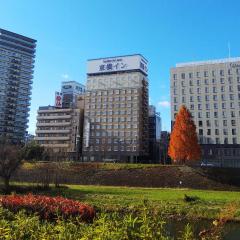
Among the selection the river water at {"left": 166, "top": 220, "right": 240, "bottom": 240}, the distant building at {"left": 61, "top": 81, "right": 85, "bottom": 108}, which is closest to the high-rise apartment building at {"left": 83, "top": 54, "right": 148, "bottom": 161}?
the distant building at {"left": 61, "top": 81, "right": 85, "bottom": 108}

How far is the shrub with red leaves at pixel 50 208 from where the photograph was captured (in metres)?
19.3

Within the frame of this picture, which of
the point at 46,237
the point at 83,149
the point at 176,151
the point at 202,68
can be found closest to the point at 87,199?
the point at 46,237

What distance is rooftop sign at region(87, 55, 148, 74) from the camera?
531ft

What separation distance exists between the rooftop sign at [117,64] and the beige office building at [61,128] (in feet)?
49.5

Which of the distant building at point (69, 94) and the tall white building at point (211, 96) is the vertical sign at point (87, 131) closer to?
the distant building at point (69, 94)

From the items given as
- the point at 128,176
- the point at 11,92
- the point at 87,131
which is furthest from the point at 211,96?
the point at 11,92

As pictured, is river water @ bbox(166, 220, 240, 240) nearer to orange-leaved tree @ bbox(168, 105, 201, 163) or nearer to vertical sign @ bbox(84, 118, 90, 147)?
orange-leaved tree @ bbox(168, 105, 201, 163)

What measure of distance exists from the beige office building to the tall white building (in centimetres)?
4537

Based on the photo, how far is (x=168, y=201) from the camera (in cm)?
3747

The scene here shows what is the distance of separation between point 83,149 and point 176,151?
7862cm

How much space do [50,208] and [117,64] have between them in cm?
14748

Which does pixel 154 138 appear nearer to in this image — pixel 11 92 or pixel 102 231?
pixel 11 92

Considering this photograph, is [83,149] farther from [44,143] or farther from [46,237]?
[46,237]

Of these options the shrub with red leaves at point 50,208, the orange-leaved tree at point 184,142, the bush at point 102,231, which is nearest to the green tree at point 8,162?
the shrub with red leaves at point 50,208
